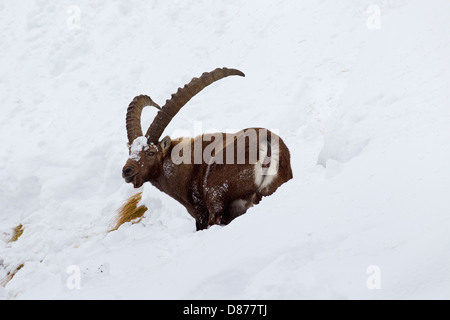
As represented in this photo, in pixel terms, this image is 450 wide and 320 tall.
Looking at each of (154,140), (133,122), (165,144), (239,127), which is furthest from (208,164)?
(239,127)

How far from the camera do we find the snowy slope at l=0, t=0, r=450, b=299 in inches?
177

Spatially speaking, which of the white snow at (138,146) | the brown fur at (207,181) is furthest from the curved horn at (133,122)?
the brown fur at (207,181)

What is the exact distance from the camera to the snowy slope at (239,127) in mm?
4496

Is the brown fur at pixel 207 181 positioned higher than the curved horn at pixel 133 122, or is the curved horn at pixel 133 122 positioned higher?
the curved horn at pixel 133 122

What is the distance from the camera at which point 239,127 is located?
38.6 ft

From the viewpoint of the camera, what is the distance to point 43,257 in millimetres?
8453

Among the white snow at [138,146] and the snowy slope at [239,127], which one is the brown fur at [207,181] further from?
the snowy slope at [239,127]

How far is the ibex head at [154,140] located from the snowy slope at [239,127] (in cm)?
80

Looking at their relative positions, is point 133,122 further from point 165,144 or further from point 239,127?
point 239,127

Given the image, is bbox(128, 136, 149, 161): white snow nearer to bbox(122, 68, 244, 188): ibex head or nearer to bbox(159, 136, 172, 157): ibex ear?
bbox(122, 68, 244, 188): ibex head

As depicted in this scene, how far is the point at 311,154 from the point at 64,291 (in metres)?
5.67

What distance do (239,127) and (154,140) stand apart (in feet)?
12.3

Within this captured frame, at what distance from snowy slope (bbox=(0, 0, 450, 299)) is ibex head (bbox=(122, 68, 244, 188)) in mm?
801

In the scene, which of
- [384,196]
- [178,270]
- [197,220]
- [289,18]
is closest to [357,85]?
[197,220]
